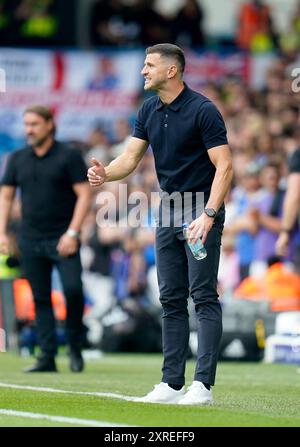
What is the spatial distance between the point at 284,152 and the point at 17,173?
17.9 ft

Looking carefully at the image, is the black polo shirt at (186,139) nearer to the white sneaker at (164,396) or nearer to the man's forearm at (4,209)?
the white sneaker at (164,396)

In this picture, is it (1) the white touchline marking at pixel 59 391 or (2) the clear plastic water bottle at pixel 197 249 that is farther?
(1) the white touchline marking at pixel 59 391

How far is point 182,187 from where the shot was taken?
895 cm

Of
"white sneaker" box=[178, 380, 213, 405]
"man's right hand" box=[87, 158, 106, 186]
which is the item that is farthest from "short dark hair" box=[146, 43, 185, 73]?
"white sneaker" box=[178, 380, 213, 405]

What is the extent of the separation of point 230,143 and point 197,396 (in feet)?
34.4

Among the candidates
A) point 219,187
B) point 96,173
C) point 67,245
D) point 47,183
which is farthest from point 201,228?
point 47,183

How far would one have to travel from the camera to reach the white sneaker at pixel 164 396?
884 cm

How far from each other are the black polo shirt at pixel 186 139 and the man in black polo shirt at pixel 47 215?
10.3 feet

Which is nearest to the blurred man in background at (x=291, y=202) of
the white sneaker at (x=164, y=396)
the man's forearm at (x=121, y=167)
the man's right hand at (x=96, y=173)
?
the man's forearm at (x=121, y=167)

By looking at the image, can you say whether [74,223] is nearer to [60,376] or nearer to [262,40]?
[60,376]

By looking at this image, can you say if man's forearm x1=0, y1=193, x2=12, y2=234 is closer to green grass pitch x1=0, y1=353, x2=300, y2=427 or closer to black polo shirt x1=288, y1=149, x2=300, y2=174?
green grass pitch x1=0, y1=353, x2=300, y2=427

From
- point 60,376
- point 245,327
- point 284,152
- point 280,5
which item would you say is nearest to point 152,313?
point 245,327

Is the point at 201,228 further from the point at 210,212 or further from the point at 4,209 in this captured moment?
the point at 4,209

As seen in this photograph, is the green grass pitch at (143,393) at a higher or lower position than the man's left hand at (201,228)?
lower
